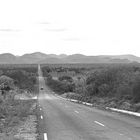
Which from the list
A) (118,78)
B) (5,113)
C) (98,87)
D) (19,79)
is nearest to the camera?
(5,113)

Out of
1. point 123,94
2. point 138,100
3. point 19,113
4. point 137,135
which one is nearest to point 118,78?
point 123,94

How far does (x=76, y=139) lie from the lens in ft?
45.6

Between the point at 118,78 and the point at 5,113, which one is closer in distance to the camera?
the point at 5,113

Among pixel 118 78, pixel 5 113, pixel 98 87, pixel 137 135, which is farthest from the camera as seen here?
pixel 98 87

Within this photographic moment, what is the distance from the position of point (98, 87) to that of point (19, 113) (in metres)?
28.7

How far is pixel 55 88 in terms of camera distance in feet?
468

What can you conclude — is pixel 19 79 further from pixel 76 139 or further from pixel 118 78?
pixel 76 139

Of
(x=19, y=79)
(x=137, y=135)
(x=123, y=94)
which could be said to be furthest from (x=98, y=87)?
(x=19, y=79)

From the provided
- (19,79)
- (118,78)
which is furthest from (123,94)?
(19,79)

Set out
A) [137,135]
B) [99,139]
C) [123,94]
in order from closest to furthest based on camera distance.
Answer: [99,139] → [137,135] → [123,94]

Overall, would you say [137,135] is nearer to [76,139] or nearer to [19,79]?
[76,139]

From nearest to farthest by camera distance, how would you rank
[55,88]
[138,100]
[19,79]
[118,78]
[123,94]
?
[138,100], [123,94], [118,78], [19,79], [55,88]

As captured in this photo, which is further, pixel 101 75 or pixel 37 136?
pixel 101 75

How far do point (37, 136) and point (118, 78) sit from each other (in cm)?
3521
